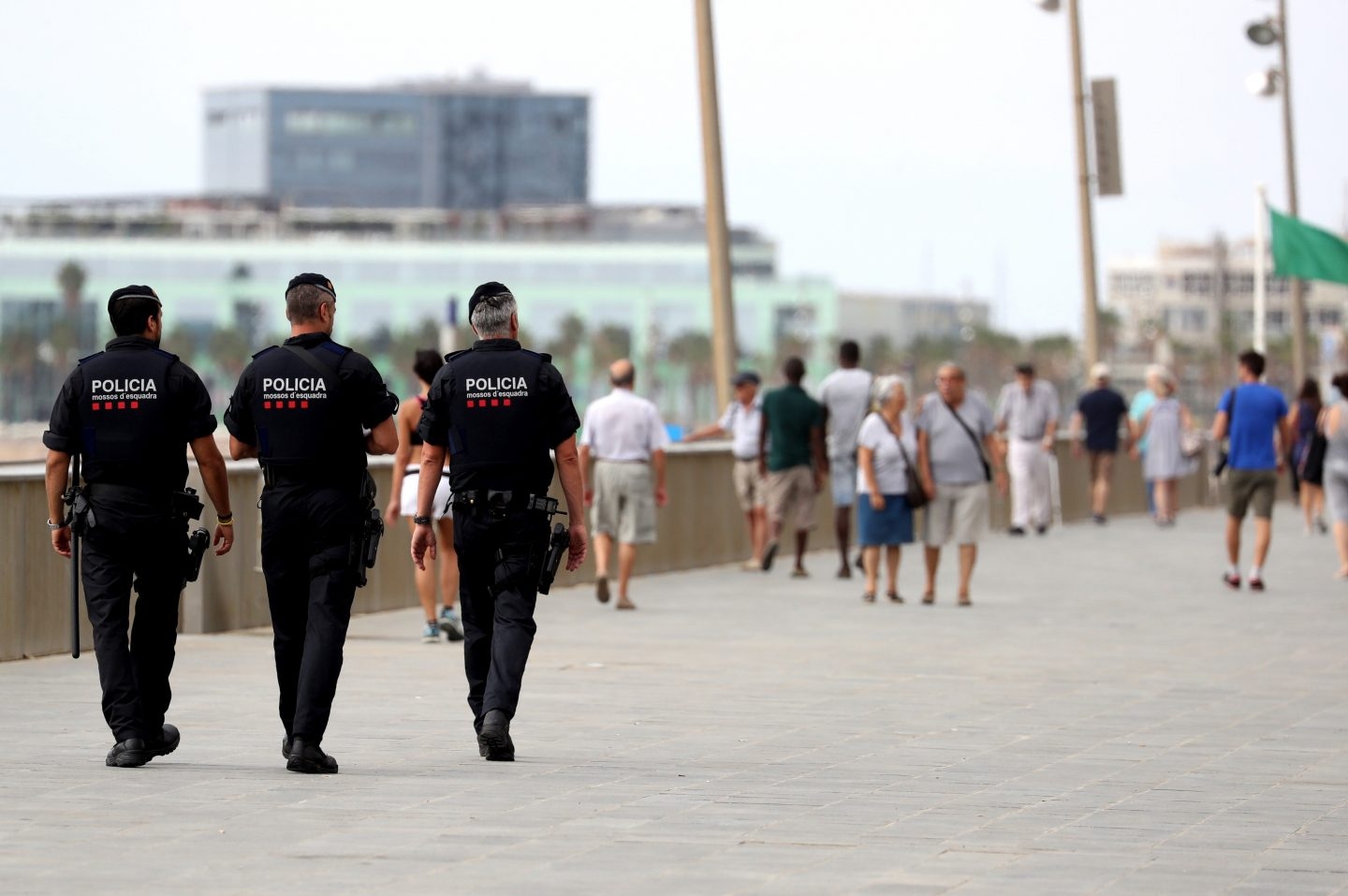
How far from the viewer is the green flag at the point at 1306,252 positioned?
29328 millimetres

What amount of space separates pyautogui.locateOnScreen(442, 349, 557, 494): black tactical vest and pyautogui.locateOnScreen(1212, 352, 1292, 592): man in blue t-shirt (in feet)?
34.5

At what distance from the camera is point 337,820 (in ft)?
24.7

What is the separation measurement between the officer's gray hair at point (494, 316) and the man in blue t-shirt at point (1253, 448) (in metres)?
10.5

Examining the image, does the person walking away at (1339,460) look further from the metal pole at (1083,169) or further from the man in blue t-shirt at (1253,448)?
the metal pole at (1083,169)

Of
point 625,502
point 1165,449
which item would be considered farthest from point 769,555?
point 1165,449

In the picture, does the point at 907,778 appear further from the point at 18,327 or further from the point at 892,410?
the point at 18,327

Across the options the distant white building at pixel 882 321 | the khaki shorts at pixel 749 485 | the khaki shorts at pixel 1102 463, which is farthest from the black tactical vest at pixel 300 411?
the distant white building at pixel 882 321

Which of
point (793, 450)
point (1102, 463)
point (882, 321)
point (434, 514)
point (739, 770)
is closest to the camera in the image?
point (739, 770)

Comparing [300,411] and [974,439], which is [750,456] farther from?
[300,411]

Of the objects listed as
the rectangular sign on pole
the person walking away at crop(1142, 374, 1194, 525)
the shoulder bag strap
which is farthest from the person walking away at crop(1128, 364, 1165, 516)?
the shoulder bag strap

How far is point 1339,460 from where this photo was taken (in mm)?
19266

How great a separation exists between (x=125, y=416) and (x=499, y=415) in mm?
1341

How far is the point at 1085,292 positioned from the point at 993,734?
22.4 meters

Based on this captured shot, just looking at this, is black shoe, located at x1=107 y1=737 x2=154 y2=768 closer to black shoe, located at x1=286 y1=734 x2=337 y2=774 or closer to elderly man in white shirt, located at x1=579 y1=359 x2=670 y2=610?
black shoe, located at x1=286 y1=734 x2=337 y2=774
